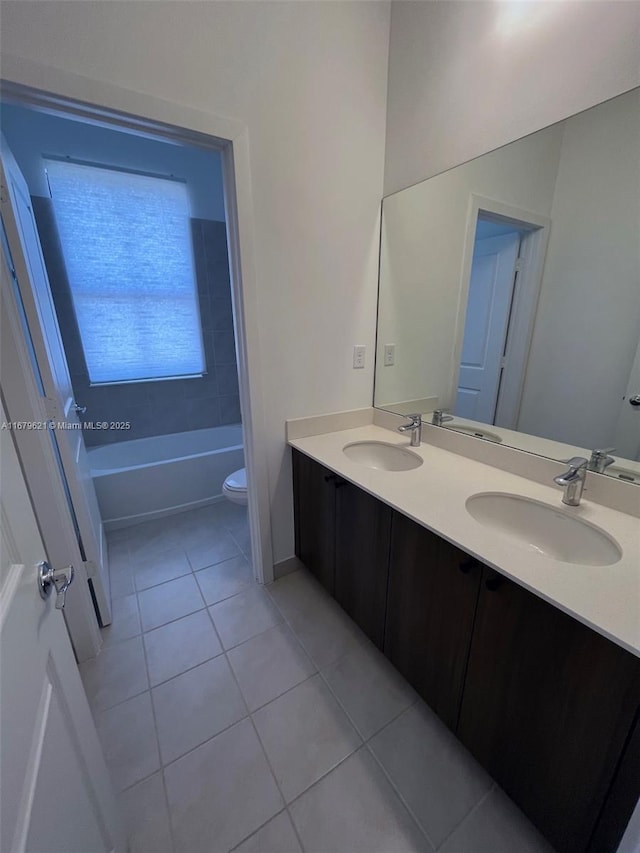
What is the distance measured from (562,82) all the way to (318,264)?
0.98 metres

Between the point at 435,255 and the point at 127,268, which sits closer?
the point at 435,255

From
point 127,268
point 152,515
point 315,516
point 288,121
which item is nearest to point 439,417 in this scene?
point 315,516

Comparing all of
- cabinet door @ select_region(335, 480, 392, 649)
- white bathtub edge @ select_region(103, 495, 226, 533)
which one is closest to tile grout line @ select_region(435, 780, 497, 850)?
cabinet door @ select_region(335, 480, 392, 649)

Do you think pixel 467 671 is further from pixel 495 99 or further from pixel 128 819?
pixel 495 99

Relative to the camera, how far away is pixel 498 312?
1.41m

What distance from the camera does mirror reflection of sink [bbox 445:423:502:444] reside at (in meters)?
1.44

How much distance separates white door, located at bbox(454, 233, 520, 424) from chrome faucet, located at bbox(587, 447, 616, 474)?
1.28 ft

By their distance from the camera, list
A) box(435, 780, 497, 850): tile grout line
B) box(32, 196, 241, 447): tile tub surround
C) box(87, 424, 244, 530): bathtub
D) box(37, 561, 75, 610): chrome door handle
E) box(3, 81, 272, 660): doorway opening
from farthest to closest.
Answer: box(32, 196, 241, 447): tile tub surround → box(87, 424, 244, 530): bathtub → box(3, 81, 272, 660): doorway opening → box(435, 780, 497, 850): tile grout line → box(37, 561, 75, 610): chrome door handle

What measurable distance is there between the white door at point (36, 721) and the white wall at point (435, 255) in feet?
5.11

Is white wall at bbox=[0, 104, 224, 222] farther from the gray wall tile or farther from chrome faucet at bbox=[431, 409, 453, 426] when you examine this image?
chrome faucet at bbox=[431, 409, 453, 426]

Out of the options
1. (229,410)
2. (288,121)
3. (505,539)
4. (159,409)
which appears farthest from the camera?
(229,410)

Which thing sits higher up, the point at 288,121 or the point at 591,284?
A: the point at 288,121

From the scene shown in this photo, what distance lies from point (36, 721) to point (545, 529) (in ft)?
4.41

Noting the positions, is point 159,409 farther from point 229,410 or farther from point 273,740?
point 273,740
